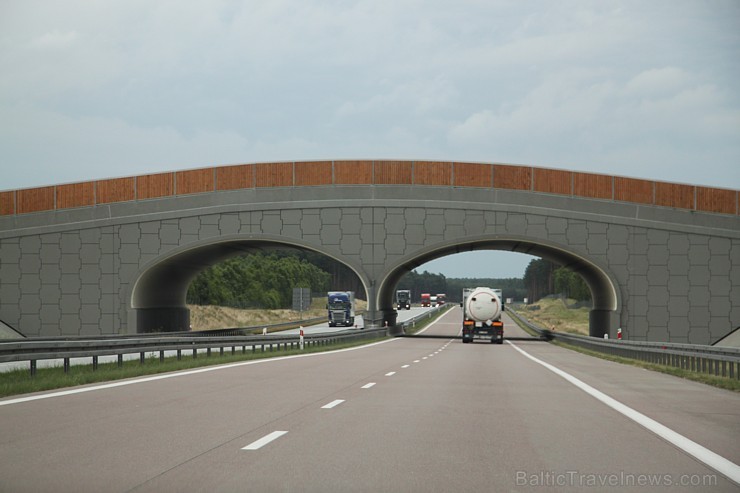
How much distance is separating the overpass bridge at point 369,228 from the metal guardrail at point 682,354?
40.5ft

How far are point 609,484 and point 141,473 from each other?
3.71 meters

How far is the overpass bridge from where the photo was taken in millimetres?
49250

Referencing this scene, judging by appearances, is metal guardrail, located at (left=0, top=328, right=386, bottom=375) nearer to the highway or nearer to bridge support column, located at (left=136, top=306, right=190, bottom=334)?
the highway

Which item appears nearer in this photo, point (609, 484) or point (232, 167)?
point (609, 484)

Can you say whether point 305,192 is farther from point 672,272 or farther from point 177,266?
point 672,272

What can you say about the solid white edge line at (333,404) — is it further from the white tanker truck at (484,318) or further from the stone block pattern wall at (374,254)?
the stone block pattern wall at (374,254)

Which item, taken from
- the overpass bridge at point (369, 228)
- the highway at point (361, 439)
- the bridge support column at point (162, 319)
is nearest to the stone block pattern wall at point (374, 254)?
the overpass bridge at point (369, 228)

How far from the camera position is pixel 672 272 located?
162 feet

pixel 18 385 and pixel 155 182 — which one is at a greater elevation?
pixel 155 182

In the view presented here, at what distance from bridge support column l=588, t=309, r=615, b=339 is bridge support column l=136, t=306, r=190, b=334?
2826 cm

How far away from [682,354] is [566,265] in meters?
41.1

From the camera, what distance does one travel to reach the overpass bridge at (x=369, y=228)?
49.2 meters

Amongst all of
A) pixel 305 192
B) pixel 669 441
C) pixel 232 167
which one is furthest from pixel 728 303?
pixel 669 441

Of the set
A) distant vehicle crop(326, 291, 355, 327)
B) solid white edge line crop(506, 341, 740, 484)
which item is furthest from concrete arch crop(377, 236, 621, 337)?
solid white edge line crop(506, 341, 740, 484)
